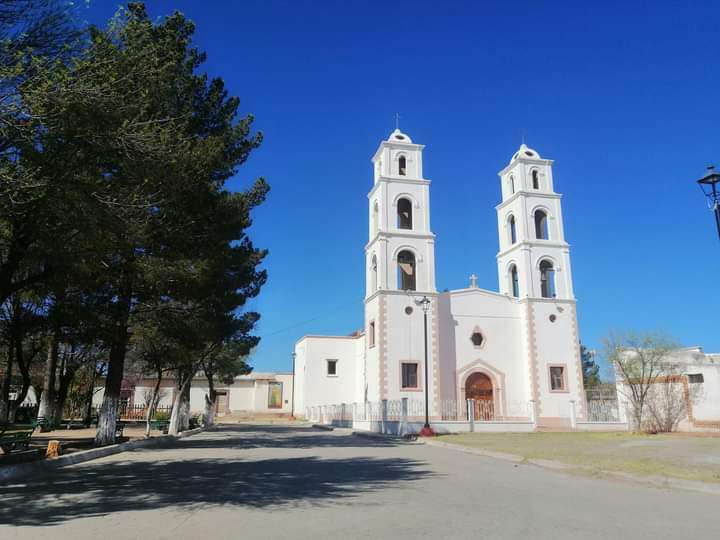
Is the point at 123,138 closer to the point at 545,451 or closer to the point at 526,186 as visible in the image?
the point at 545,451

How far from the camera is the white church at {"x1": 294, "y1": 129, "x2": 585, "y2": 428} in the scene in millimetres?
31656

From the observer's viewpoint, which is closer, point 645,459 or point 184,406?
point 645,459

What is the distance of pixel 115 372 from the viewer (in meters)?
17.7

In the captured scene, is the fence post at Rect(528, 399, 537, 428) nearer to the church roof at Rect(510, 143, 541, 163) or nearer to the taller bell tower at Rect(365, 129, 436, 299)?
the taller bell tower at Rect(365, 129, 436, 299)

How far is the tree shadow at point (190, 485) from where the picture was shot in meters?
7.56

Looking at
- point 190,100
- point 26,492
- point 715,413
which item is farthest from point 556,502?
point 715,413

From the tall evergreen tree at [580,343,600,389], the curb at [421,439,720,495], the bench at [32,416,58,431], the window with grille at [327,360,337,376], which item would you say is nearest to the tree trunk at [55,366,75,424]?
the bench at [32,416,58,431]

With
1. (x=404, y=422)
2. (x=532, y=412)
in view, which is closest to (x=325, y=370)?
(x=532, y=412)

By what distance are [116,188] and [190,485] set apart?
5.05 m

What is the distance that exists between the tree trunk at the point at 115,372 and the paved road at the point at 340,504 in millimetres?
4846

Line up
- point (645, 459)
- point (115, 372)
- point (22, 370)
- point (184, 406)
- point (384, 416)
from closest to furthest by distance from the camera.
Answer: point (645, 459) < point (115, 372) < point (22, 370) < point (384, 416) < point (184, 406)

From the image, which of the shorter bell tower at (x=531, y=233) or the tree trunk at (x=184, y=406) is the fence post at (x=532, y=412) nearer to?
the shorter bell tower at (x=531, y=233)

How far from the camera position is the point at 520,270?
34719 millimetres

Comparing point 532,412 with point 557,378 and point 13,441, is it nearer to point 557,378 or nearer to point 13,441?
point 557,378
